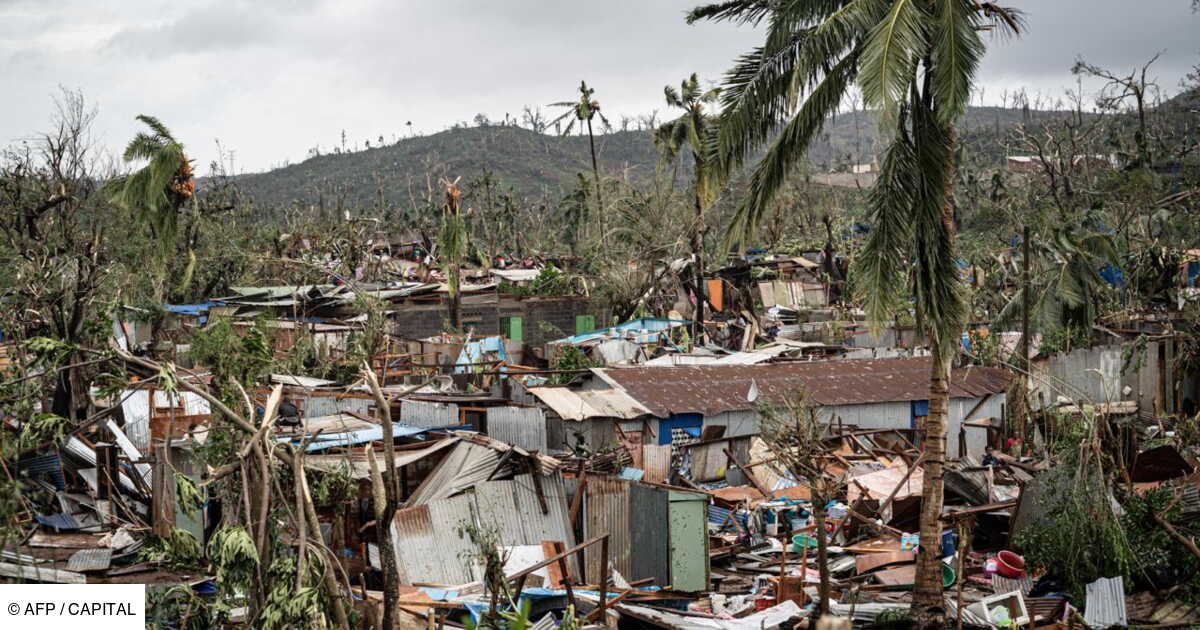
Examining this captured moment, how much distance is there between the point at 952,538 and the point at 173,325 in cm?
2137

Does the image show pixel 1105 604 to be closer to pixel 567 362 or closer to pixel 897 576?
pixel 897 576

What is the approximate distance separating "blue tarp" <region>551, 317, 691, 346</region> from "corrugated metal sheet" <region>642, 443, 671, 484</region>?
27.4 feet

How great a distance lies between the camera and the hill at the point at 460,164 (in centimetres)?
8406

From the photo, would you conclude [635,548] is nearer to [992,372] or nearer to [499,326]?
[992,372]

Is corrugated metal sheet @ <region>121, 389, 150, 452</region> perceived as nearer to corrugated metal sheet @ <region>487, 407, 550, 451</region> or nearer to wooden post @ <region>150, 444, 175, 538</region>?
wooden post @ <region>150, 444, 175, 538</region>

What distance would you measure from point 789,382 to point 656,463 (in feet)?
13.9

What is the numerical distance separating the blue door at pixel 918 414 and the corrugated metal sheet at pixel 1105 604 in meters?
8.16

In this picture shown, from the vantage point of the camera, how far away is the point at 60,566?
1123 centimetres

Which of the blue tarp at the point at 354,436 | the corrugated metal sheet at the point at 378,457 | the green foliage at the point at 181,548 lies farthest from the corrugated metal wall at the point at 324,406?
the green foliage at the point at 181,548

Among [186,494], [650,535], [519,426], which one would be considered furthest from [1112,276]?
[186,494]

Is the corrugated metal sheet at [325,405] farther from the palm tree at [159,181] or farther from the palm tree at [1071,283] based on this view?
the palm tree at [1071,283]

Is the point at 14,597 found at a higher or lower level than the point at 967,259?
lower

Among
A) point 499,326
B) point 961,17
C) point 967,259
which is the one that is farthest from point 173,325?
point 967,259

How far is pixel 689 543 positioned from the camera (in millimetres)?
12695
